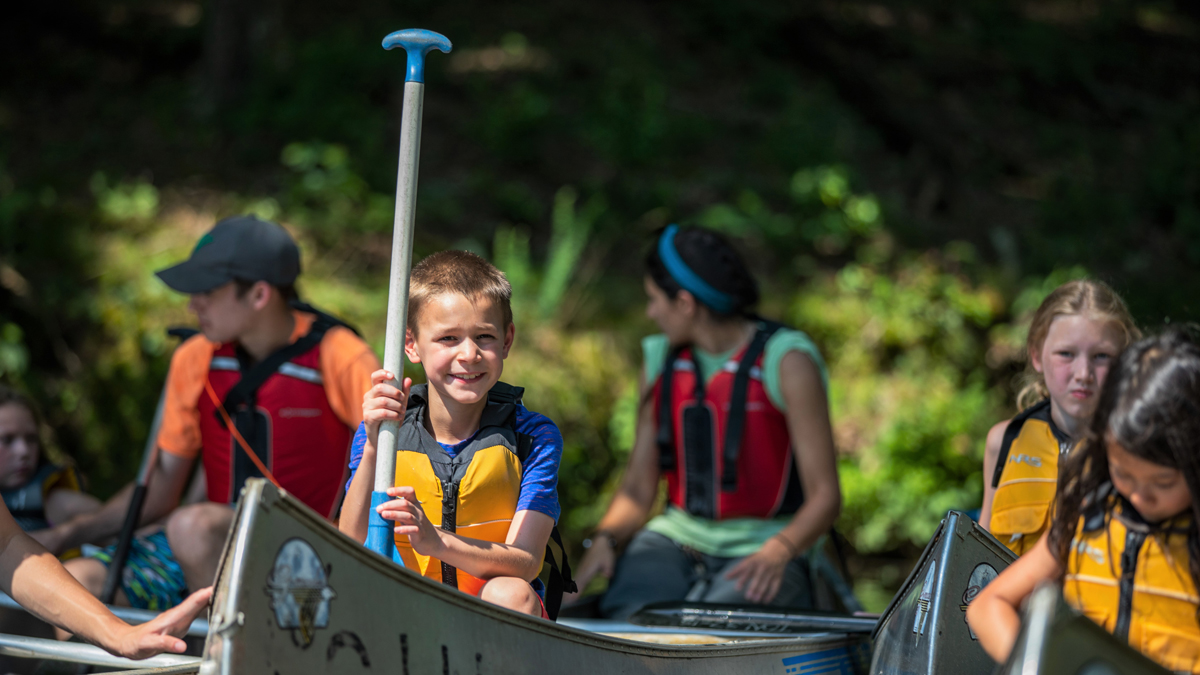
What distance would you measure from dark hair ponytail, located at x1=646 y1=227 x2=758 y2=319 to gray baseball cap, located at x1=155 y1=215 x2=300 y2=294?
124cm

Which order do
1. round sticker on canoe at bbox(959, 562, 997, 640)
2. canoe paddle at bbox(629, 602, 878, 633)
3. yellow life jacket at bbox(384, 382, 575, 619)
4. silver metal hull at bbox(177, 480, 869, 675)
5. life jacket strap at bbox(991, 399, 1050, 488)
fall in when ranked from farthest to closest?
canoe paddle at bbox(629, 602, 878, 633)
life jacket strap at bbox(991, 399, 1050, 488)
round sticker on canoe at bbox(959, 562, 997, 640)
yellow life jacket at bbox(384, 382, 575, 619)
silver metal hull at bbox(177, 480, 869, 675)

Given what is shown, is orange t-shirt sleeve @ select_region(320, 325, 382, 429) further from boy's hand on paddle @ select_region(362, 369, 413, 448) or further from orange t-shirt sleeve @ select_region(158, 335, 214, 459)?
boy's hand on paddle @ select_region(362, 369, 413, 448)

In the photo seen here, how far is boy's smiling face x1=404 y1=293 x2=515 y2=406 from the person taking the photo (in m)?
2.26

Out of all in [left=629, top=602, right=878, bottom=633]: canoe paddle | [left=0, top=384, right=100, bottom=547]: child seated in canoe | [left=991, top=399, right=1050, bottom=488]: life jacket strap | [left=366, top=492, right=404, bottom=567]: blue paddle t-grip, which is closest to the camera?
[left=366, top=492, right=404, bottom=567]: blue paddle t-grip

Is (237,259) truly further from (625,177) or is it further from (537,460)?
(625,177)

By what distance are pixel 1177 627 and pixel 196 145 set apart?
7.67 meters

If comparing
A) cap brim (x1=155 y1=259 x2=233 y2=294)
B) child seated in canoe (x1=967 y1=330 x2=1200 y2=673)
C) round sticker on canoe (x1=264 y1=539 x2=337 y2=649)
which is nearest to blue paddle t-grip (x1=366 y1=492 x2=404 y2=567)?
round sticker on canoe (x1=264 y1=539 x2=337 y2=649)

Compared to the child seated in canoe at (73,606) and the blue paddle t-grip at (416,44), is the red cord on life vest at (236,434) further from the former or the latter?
the blue paddle t-grip at (416,44)

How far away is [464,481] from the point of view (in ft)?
7.63

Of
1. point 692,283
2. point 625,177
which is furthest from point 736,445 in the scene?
point 625,177

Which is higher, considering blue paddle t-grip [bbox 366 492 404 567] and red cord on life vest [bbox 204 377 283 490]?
red cord on life vest [bbox 204 377 283 490]

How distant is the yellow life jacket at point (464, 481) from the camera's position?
232cm

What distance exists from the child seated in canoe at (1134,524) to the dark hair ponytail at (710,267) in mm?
1888

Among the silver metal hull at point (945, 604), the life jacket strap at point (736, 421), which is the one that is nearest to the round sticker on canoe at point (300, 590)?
the silver metal hull at point (945, 604)
